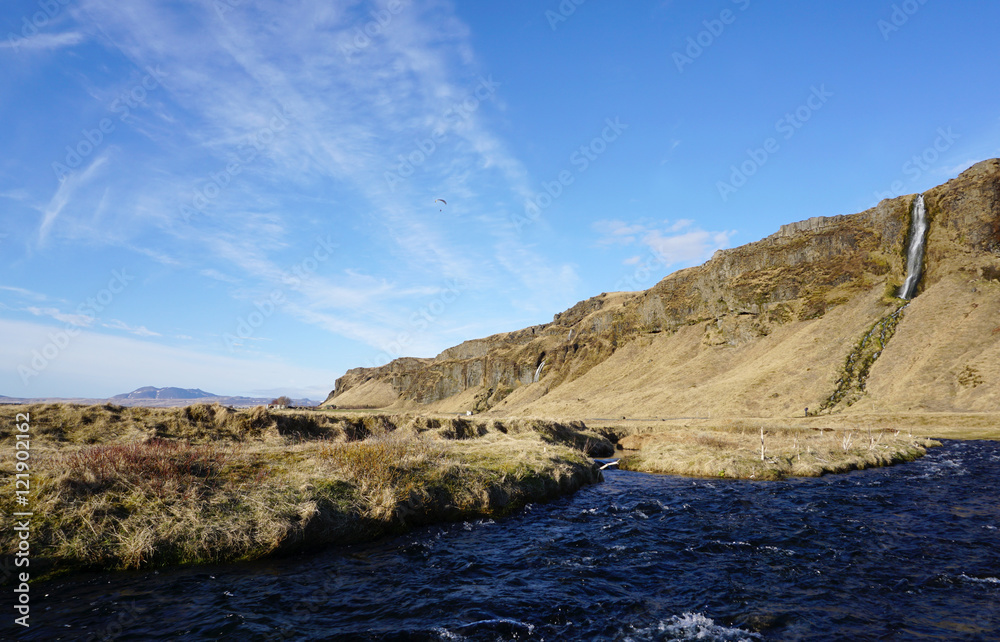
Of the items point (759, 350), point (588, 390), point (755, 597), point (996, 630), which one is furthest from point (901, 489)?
point (588, 390)

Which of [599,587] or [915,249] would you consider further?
[915,249]

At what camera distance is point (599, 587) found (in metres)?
10.5

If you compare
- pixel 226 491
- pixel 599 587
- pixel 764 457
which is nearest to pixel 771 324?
pixel 764 457

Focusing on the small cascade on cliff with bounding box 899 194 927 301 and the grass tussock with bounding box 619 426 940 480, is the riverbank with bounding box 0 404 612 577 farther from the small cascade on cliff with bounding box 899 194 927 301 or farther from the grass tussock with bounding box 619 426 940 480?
the small cascade on cliff with bounding box 899 194 927 301

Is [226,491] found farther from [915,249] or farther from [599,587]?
[915,249]

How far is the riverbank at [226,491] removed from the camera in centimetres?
1066

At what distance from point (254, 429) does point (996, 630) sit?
96.9ft

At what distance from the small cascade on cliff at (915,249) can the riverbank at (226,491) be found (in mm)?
93841

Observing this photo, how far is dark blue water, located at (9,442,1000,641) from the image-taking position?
841cm

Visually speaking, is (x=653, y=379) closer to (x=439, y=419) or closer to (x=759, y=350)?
(x=759, y=350)

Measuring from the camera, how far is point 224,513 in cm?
1205

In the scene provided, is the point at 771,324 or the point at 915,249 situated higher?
the point at 915,249

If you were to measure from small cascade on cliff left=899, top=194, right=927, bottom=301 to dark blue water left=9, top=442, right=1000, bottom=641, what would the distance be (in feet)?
288

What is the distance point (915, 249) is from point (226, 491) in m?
117
